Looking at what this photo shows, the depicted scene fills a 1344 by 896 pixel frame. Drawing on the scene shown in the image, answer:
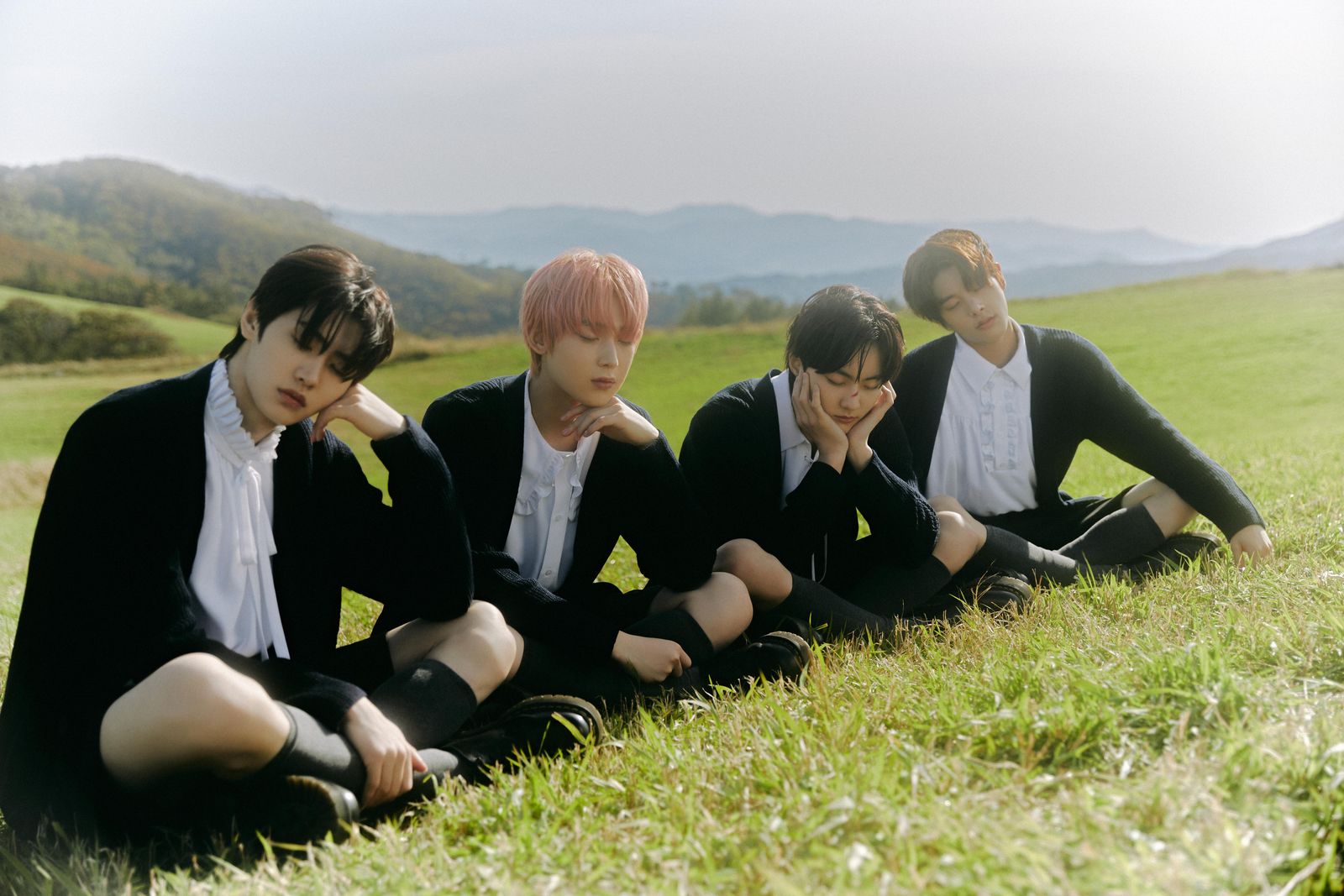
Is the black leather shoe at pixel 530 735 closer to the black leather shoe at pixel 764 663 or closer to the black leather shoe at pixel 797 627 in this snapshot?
the black leather shoe at pixel 764 663

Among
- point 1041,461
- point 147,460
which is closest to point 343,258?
point 147,460

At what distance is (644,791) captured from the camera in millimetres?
2646

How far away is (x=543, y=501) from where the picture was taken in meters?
3.71

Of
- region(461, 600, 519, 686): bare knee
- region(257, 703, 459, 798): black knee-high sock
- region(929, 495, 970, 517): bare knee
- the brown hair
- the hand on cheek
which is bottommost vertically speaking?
region(257, 703, 459, 798): black knee-high sock

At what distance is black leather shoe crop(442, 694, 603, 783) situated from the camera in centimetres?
306

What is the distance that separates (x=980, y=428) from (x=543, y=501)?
2.05m

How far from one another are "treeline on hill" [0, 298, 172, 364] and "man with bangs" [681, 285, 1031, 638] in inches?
974

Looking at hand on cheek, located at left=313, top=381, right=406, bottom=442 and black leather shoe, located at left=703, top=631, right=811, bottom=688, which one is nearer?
hand on cheek, located at left=313, top=381, right=406, bottom=442

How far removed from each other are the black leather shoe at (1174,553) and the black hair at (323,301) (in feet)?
10.5

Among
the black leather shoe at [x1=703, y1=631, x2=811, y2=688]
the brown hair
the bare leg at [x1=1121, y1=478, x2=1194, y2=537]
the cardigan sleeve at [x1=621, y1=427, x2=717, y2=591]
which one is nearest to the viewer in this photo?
the black leather shoe at [x1=703, y1=631, x2=811, y2=688]

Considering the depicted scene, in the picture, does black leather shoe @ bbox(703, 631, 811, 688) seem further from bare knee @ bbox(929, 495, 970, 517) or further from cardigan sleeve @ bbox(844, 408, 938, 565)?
bare knee @ bbox(929, 495, 970, 517)

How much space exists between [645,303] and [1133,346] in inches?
780

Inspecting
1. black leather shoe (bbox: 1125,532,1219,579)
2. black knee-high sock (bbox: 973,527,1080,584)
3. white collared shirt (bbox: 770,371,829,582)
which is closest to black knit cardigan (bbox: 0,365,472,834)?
white collared shirt (bbox: 770,371,829,582)

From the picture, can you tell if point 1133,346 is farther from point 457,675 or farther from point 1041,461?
point 457,675
